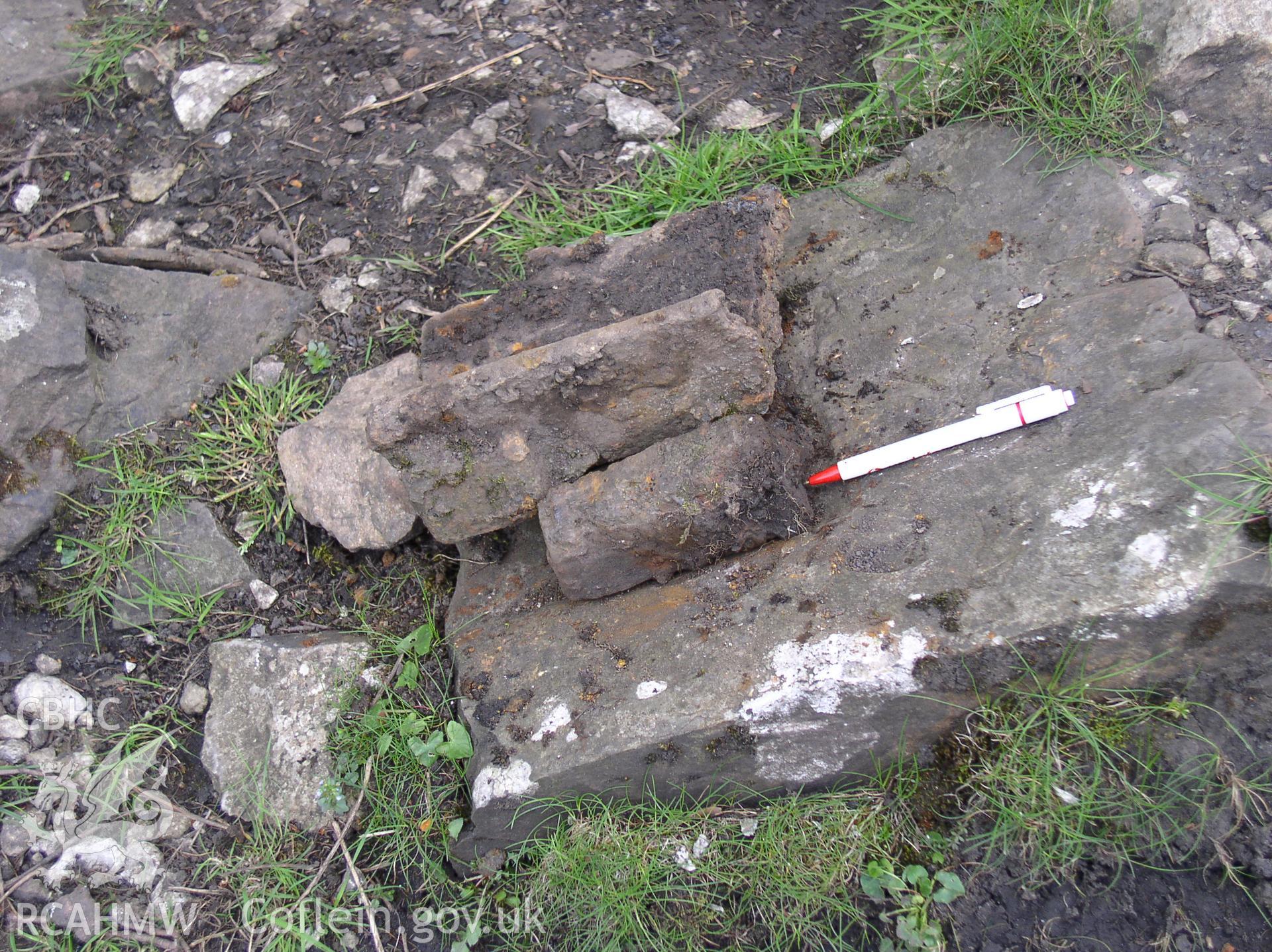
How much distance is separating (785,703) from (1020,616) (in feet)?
1.80

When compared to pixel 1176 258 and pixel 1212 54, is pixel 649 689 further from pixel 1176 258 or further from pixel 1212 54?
pixel 1212 54

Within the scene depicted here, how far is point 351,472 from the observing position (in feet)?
8.81

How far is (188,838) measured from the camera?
247 cm

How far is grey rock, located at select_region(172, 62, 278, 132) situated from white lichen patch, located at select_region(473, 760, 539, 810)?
2889mm

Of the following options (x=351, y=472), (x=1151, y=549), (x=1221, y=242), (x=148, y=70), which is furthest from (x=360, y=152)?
(x=1151, y=549)

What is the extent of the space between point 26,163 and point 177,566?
1.92 metres

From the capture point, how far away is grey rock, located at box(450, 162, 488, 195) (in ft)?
10.9

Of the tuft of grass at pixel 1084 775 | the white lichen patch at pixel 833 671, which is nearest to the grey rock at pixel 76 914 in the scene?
the white lichen patch at pixel 833 671

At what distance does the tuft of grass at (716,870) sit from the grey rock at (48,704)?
→ 1442mm

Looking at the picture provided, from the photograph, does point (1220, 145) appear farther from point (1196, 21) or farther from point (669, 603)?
point (669, 603)

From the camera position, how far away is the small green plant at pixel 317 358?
3041mm

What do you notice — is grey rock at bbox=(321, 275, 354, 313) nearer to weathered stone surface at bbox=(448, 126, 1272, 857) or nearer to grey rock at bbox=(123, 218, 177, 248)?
grey rock at bbox=(123, 218, 177, 248)

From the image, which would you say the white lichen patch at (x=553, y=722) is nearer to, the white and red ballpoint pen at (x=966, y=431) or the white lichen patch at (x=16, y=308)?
the white and red ballpoint pen at (x=966, y=431)

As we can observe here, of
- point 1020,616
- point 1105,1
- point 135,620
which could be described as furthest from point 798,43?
point 135,620
